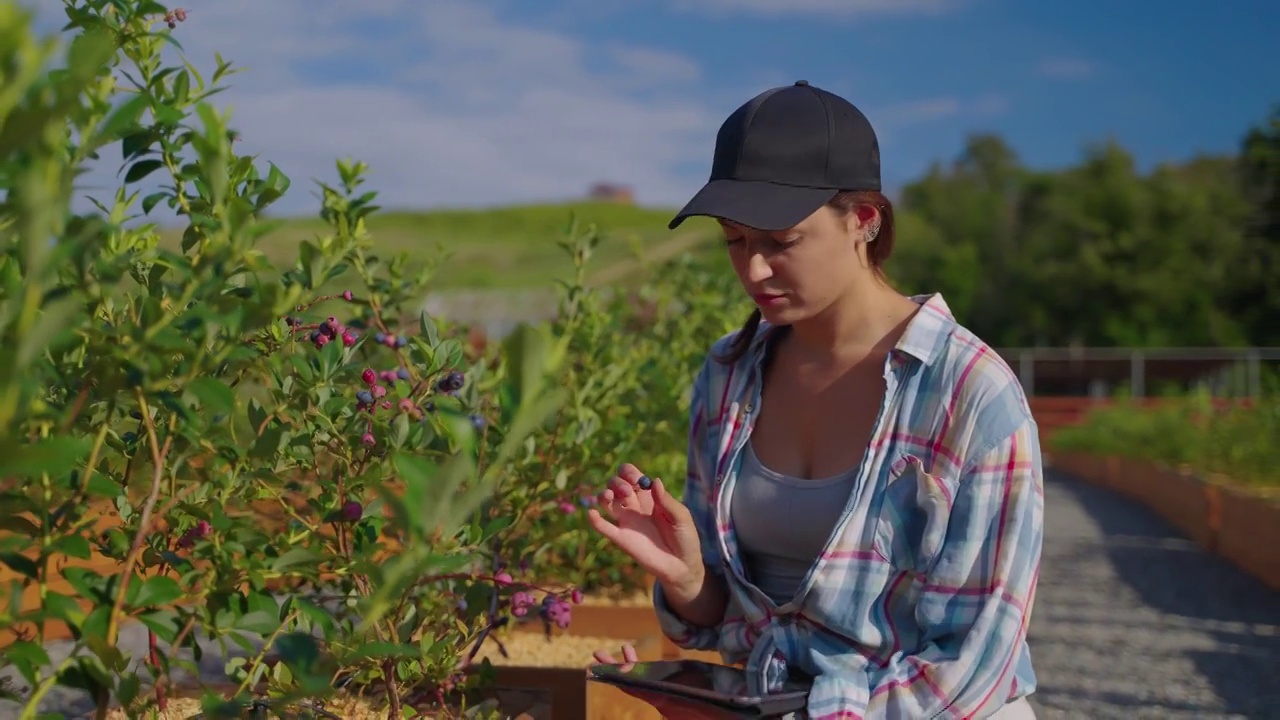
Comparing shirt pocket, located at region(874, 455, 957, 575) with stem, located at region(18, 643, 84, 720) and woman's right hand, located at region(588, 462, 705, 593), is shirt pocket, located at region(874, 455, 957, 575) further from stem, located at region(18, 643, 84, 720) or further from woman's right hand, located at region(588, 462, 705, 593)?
stem, located at region(18, 643, 84, 720)

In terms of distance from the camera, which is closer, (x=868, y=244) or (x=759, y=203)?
(x=759, y=203)

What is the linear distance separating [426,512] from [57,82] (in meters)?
0.50

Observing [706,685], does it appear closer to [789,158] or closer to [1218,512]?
[789,158]

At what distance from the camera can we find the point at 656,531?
7.20ft

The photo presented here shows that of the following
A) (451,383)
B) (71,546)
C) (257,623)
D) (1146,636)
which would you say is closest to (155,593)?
(71,546)

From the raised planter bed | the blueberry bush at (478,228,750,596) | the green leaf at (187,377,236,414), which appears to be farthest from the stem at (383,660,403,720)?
the raised planter bed

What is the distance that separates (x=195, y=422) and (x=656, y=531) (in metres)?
0.89

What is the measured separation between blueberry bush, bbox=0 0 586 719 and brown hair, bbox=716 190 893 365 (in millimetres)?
471

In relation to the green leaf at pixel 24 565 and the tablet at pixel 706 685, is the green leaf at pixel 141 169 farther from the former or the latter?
the tablet at pixel 706 685

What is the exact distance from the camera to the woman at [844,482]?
6.40ft

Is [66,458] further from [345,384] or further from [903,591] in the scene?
[345,384]

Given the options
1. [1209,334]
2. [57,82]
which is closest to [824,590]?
[57,82]

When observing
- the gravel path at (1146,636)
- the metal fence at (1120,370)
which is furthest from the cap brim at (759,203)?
the metal fence at (1120,370)

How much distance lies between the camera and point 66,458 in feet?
3.35
